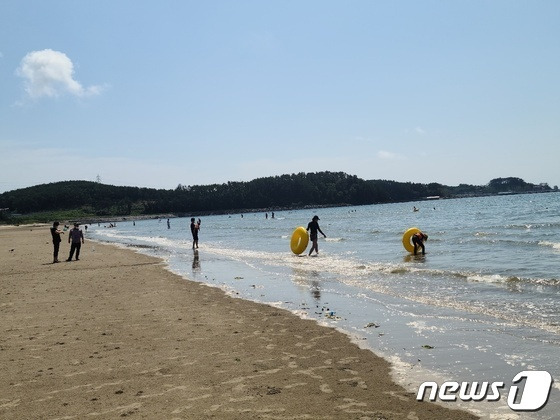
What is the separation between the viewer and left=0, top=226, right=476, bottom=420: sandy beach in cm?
512

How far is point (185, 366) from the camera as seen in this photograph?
21.6ft

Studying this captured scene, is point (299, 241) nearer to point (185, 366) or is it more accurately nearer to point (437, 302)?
point (437, 302)

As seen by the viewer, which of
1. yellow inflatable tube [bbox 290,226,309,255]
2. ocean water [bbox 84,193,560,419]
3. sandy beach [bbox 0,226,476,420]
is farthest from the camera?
yellow inflatable tube [bbox 290,226,309,255]

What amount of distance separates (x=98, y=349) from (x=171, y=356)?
1.31 metres

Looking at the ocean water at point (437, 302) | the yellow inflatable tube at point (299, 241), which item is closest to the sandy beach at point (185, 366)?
the ocean water at point (437, 302)

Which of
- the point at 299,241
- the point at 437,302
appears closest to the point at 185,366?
A: the point at 437,302

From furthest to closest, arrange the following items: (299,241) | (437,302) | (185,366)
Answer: (299,241), (437,302), (185,366)

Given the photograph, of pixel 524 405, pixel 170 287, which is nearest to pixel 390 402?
pixel 524 405

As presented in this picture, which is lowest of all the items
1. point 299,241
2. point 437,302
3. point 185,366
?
point 437,302

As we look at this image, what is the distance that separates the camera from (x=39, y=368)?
6.66 metres

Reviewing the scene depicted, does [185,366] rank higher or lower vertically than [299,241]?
lower

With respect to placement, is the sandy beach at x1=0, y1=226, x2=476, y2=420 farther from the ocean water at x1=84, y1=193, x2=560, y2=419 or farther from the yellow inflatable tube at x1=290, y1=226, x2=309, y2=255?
the yellow inflatable tube at x1=290, y1=226, x2=309, y2=255

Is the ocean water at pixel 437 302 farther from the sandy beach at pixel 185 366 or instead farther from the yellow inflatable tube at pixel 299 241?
the yellow inflatable tube at pixel 299 241

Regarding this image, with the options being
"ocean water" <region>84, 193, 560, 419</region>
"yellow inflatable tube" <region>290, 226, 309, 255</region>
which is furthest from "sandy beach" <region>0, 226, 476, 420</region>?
"yellow inflatable tube" <region>290, 226, 309, 255</region>
